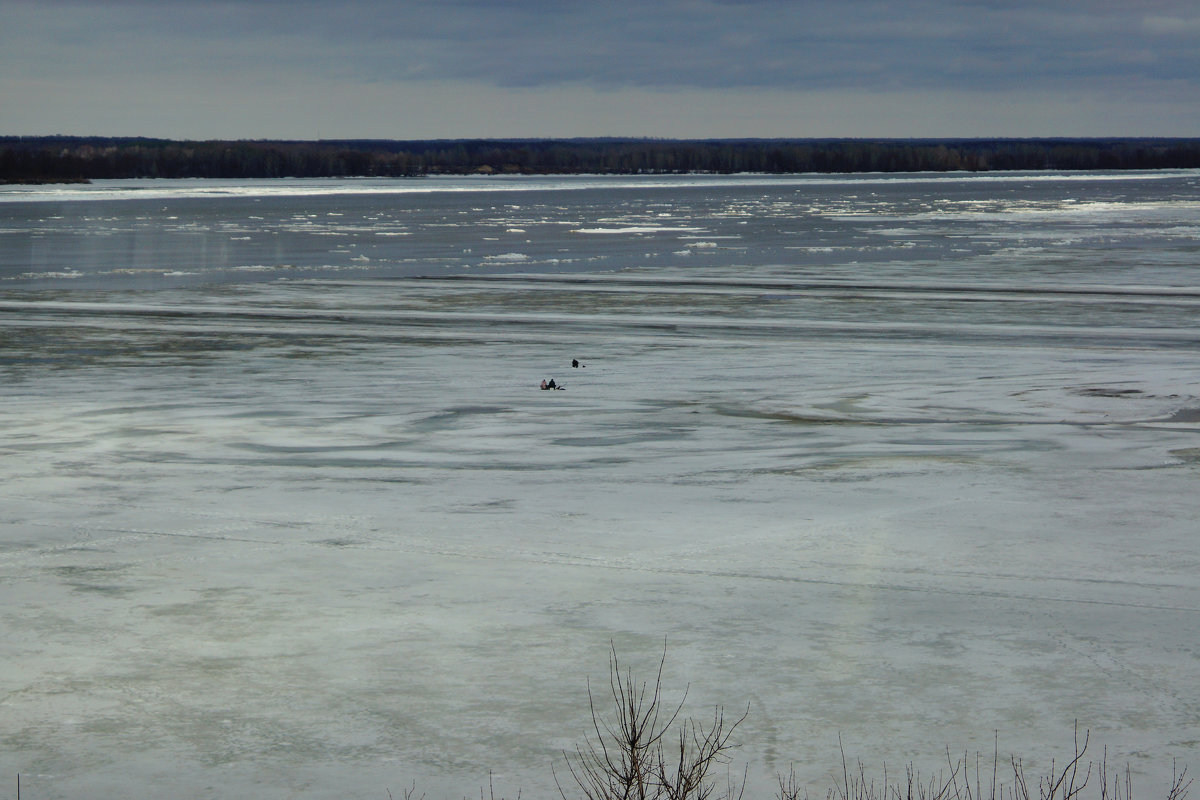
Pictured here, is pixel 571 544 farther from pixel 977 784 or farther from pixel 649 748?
pixel 977 784

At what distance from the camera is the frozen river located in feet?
17.1

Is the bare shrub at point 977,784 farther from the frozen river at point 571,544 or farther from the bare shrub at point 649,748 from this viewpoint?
the bare shrub at point 649,748

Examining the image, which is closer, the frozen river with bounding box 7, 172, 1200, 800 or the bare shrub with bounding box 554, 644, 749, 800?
the bare shrub with bounding box 554, 644, 749, 800

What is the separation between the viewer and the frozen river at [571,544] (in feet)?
17.1

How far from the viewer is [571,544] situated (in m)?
8.04

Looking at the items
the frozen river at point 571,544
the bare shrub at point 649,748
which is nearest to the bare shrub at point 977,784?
the frozen river at point 571,544

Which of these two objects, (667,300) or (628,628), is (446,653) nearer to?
(628,628)

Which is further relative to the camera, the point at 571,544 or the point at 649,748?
the point at 571,544

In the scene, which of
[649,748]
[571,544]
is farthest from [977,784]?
[571,544]

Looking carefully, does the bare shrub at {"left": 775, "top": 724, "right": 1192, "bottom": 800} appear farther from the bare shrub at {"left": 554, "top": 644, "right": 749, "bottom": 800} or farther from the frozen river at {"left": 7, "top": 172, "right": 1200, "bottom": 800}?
the bare shrub at {"left": 554, "top": 644, "right": 749, "bottom": 800}

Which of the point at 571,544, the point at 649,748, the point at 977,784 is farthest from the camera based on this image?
the point at 571,544

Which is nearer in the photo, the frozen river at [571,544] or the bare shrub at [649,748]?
the bare shrub at [649,748]

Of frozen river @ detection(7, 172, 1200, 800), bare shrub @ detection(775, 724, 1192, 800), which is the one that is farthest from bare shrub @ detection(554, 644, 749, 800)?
bare shrub @ detection(775, 724, 1192, 800)

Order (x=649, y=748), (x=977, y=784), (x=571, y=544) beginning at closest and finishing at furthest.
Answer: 1. (x=977, y=784)
2. (x=649, y=748)
3. (x=571, y=544)
